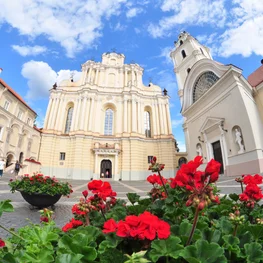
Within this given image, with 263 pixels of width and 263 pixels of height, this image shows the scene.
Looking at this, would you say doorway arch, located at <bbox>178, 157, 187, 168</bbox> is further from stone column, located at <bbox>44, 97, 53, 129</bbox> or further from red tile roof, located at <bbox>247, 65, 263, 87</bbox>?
stone column, located at <bbox>44, 97, 53, 129</bbox>

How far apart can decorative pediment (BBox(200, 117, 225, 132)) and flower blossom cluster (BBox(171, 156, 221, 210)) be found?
1413 cm

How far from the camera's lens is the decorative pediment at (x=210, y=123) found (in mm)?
13527

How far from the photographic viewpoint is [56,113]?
23.2 meters

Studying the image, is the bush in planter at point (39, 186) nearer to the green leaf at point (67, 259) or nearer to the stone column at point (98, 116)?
the green leaf at point (67, 259)

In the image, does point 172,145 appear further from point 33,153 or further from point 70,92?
point 33,153

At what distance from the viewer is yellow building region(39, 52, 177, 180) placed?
20922mm

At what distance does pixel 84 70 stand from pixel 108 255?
A: 29183mm

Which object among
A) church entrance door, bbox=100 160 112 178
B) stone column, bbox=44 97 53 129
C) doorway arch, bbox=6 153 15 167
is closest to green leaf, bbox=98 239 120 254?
church entrance door, bbox=100 160 112 178

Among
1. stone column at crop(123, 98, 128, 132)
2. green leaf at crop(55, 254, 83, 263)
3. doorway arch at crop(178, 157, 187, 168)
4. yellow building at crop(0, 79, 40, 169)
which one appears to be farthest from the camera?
doorway arch at crop(178, 157, 187, 168)

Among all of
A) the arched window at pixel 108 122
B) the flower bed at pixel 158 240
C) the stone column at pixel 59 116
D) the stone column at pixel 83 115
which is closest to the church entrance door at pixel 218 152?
the arched window at pixel 108 122

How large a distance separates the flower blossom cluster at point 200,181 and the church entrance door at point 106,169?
21.3 metres

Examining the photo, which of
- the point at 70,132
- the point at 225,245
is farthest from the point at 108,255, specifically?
the point at 70,132

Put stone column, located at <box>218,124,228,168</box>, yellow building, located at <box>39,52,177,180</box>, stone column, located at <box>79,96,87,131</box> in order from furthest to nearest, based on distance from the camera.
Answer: stone column, located at <box>79,96,87,131</box>, yellow building, located at <box>39,52,177,180</box>, stone column, located at <box>218,124,228,168</box>

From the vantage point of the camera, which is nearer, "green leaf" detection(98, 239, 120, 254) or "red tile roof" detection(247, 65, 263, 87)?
"green leaf" detection(98, 239, 120, 254)
